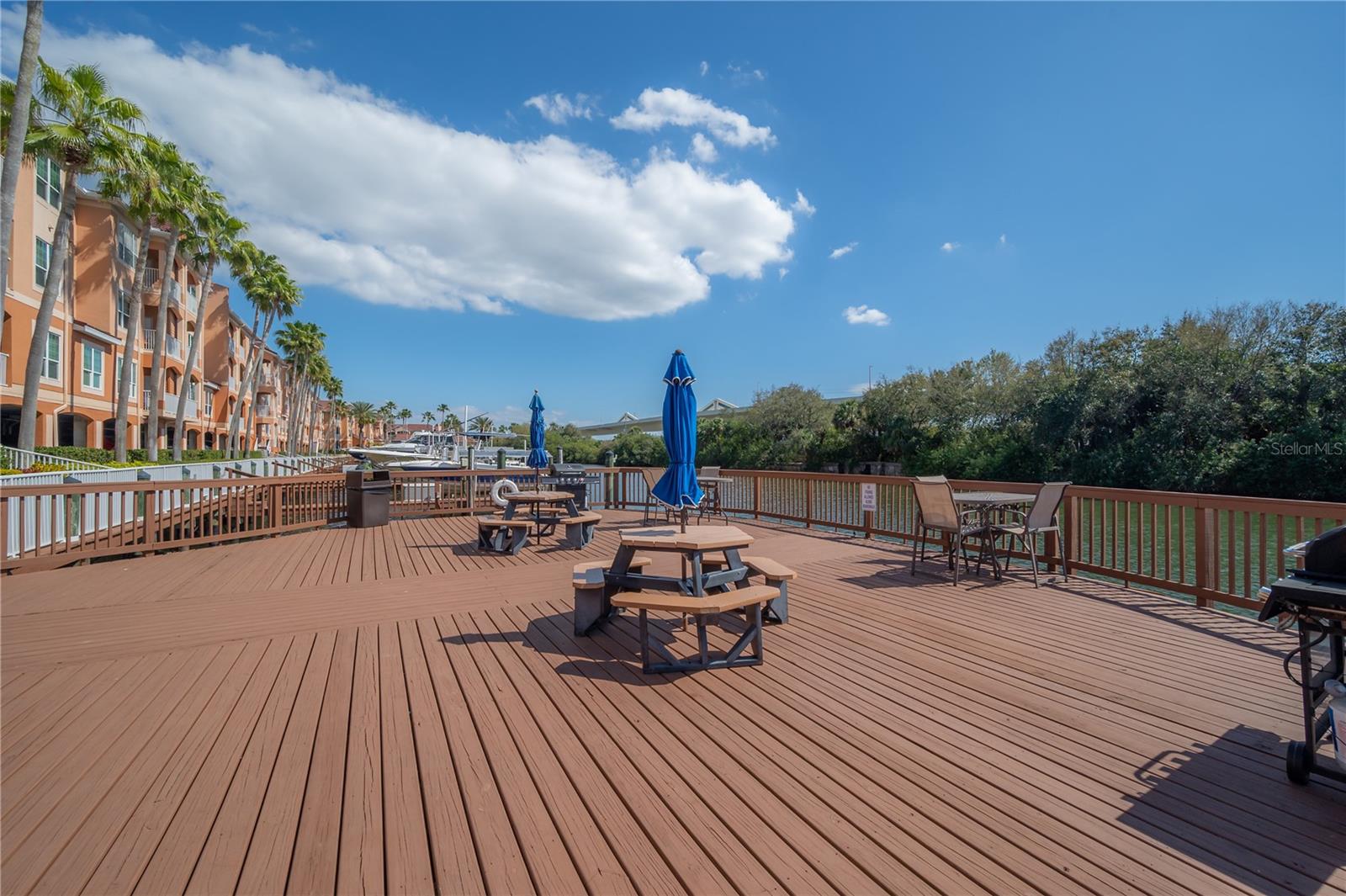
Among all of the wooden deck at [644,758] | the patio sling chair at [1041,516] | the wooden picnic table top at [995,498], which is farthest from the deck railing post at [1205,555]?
the wooden picnic table top at [995,498]

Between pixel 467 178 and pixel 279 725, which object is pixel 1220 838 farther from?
pixel 467 178

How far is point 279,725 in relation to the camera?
7.83 ft

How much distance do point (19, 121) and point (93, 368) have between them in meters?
15.6

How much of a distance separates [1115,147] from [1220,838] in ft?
41.2

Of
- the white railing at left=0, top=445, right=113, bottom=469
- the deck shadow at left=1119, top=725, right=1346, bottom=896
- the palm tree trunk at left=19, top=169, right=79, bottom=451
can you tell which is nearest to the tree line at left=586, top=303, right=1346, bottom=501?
the deck shadow at left=1119, top=725, right=1346, bottom=896

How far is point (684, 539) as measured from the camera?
3363 mm

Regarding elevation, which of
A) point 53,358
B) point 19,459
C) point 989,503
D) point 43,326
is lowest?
point 989,503

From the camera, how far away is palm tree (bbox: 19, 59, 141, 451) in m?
13.0

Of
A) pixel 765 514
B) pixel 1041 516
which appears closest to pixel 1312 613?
pixel 1041 516

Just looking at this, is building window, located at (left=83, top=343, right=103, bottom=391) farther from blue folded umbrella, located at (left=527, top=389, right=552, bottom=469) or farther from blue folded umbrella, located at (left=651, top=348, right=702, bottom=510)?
blue folded umbrella, located at (left=651, top=348, right=702, bottom=510)

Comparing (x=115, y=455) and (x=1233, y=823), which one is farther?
(x=115, y=455)

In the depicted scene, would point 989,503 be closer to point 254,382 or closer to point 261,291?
point 261,291

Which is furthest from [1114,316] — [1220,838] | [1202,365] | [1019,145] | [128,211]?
[128,211]

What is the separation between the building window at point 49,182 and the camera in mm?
17219
